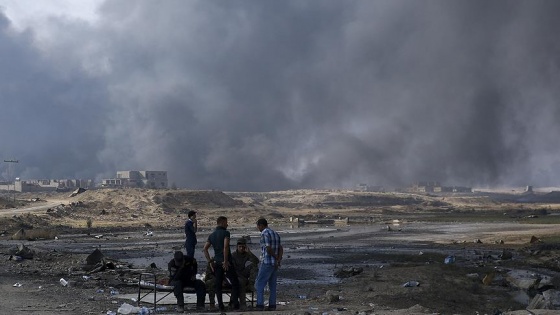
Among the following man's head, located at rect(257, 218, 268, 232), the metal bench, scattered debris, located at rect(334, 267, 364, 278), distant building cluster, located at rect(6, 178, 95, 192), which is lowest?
scattered debris, located at rect(334, 267, 364, 278)

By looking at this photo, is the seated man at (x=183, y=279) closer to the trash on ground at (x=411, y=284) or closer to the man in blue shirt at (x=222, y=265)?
the man in blue shirt at (x=222, y=265)

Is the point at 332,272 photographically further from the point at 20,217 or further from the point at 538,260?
the point at 20,217

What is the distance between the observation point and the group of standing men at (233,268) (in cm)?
1769

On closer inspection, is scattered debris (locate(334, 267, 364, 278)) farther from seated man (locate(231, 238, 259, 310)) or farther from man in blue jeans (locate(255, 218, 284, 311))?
man in blue jeans (locate(255, 218, 284, 311))

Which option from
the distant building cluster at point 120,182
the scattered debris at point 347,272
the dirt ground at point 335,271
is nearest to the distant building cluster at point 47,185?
the distant building cluster at point 120,182

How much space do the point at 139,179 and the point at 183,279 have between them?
6646 inches

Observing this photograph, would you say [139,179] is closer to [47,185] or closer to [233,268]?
[47,185]

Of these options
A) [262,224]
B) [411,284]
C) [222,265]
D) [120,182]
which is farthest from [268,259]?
[120,182]

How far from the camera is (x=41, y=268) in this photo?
99.9ft

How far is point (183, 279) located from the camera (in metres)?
18.4

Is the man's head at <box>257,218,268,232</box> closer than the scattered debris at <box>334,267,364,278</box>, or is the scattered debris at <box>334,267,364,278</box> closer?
the man's head at <box>257,218,268,232</box>

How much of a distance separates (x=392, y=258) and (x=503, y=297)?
15924 millimetres

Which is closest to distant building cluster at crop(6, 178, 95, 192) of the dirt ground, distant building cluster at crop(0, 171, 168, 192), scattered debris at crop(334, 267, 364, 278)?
distant building cluster at crop(0, 171, 168, 192)

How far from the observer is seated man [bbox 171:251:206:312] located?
→ 59.9 feet
